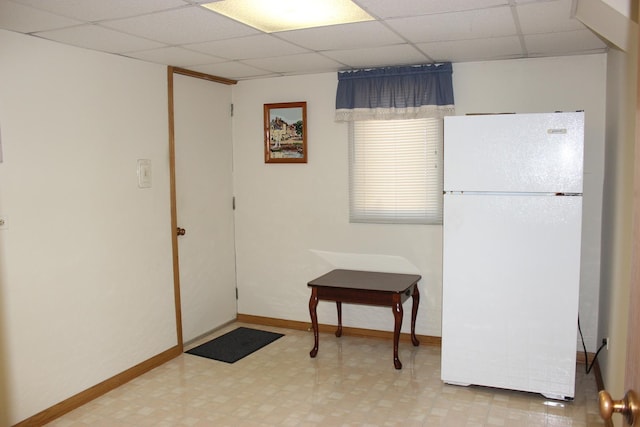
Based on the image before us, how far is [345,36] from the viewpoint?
3275 millimetres

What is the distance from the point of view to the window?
14.2 ft

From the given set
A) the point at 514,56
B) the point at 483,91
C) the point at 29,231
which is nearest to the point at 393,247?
the point at 483,91

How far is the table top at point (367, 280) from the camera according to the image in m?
4.00

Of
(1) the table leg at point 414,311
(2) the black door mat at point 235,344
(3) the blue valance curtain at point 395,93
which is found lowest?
(2) the black door mat at point 235,344

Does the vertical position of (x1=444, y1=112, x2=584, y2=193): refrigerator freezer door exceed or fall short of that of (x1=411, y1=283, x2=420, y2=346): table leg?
it exceeds it

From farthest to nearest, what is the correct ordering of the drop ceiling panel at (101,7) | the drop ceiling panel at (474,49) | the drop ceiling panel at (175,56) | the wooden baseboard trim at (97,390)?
the drop ceiling panel at (175,56), the drop ceiling panel at (474,49), the wooden baseboard trim at (97,390), the drop ceiling panel at (101,7)

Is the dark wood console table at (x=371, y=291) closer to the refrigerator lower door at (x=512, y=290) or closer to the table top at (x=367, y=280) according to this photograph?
the table top at (x=367, y=280)

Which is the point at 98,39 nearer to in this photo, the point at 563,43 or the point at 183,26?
the point at 183,26

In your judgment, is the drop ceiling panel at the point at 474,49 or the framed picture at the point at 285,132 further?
the framed picture at the point at 285,132

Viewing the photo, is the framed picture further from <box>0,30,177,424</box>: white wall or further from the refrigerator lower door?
the refrigerator lower door

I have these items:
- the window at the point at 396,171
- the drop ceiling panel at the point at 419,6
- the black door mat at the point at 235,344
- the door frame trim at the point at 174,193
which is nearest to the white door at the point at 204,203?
the door frame trim at the point at 174,193

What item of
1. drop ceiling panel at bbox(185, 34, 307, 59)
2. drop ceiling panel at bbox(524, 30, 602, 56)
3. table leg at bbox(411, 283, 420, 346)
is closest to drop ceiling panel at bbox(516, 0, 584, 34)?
drop ceiling panel at bbox(524, 30, 602, 56)

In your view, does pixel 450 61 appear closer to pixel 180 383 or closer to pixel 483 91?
pixel 483 91

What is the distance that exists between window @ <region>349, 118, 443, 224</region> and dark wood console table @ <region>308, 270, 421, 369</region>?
1.65ft
